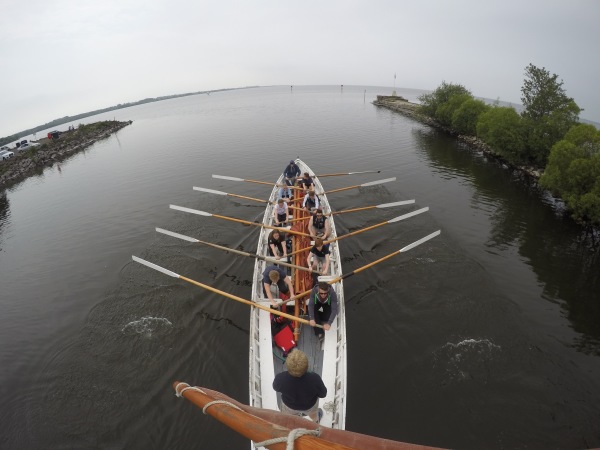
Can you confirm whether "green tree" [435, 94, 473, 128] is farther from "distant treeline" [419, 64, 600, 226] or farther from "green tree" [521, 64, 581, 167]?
"green tree" [521, 64, 581, 167]

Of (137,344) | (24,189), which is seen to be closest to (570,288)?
(137,344)

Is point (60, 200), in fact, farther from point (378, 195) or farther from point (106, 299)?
point (378, 195)

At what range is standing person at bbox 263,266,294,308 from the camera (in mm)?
10453

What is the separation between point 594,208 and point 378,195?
13.3 meters

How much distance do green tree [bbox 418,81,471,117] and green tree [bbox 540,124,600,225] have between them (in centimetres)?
3545

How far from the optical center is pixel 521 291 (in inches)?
548

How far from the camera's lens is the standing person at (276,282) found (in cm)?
1045

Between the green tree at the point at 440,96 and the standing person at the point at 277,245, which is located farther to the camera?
the green tree at the point at 440,96

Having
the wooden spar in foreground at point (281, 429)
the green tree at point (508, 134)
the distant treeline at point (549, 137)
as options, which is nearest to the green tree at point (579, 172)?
the distant treeline at point (549, 137)

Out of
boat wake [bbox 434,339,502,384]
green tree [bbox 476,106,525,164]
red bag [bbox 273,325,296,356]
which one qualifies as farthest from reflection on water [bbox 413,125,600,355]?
red bag [bbox 273,325,296,356]

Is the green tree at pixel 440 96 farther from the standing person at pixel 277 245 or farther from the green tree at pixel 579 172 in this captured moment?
the standing person at pixel 277 245

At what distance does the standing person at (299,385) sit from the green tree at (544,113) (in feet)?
106

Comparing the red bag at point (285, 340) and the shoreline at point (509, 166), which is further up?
the shoreline at point (509, 166)

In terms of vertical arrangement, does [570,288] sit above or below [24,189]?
below
